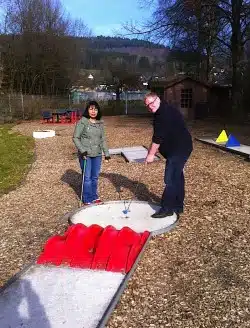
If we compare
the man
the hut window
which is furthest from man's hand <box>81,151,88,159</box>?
the hut window

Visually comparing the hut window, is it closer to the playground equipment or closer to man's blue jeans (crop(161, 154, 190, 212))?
the playground equipment

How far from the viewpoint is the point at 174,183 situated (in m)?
5.70

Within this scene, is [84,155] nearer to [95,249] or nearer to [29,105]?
[95,249]

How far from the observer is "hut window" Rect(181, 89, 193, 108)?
2720 cm

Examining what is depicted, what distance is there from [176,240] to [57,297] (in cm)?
185

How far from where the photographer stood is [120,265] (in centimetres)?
436

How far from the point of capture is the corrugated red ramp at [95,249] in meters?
4.39

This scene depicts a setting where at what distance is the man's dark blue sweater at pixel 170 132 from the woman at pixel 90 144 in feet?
4.10

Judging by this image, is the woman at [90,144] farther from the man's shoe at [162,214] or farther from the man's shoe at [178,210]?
the man's shoe at [178,210]

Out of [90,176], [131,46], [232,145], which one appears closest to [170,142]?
[90,176]

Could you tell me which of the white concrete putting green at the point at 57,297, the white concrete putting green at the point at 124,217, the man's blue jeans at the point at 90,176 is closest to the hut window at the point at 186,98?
→ the man's blue jeans at the point at 90,176

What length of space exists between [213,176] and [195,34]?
19.6 metres

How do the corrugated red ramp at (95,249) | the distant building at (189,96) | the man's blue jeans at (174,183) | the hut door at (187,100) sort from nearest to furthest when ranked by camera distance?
the corrugated red ramp at (95,249) → the man's blue jeans at (174,183) → the distant building at (189,96) → the hut door at (187,100)

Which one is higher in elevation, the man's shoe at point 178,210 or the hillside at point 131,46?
the hillside at point 131,46
